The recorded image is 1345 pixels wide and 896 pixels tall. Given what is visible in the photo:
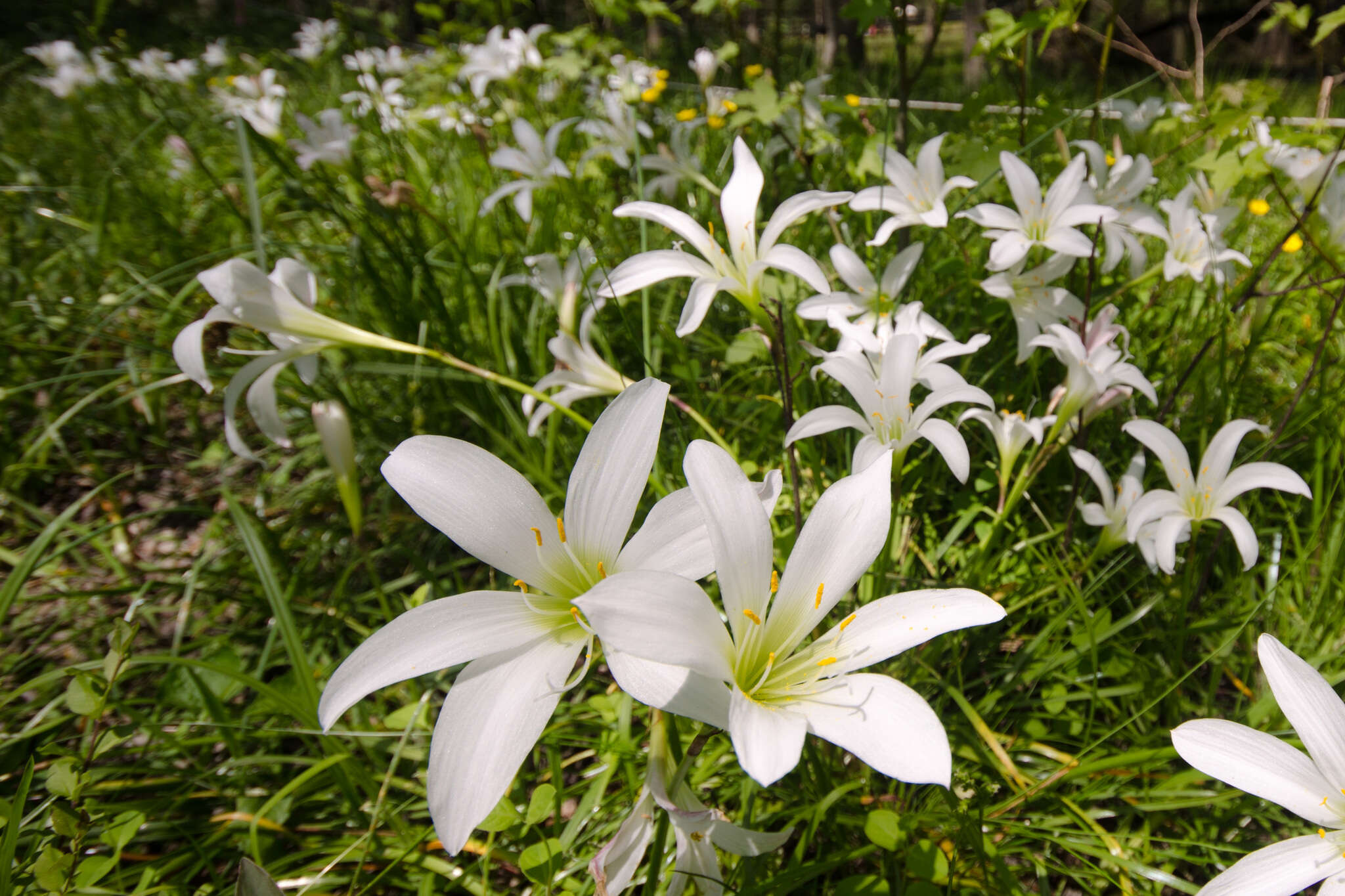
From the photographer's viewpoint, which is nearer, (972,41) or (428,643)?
(428,643)

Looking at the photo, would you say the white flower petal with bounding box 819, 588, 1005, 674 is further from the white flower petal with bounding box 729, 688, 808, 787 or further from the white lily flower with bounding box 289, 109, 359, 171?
the white lily flower with bounding box 289, 109, 359, 171

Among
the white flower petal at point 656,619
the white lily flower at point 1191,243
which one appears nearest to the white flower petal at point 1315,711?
the white flower petal at point 656,619

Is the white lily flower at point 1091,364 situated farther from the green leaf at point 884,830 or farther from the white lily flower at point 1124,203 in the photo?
the green leaf at point 884,830

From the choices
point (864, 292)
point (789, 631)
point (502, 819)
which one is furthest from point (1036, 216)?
point (502, 819)

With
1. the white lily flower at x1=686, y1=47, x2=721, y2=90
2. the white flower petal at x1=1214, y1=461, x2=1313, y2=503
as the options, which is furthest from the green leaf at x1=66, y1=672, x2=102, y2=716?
the white lily flower at x1=686, y1=47, x2=721, y2=90

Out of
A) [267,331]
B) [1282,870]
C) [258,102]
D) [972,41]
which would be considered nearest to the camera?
[1282,870]

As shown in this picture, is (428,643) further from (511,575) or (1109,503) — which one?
(1109,503)
